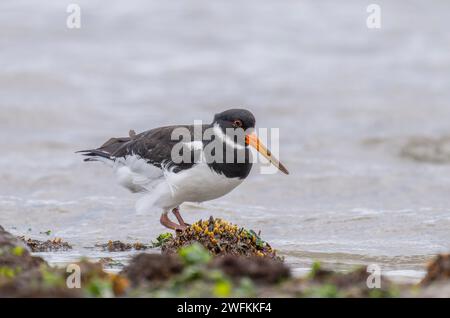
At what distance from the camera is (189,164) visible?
7.73m

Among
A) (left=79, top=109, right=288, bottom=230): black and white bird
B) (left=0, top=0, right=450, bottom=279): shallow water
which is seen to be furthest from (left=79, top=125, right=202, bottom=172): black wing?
(left=0, top=0, right=450, bottom=279): shallow water

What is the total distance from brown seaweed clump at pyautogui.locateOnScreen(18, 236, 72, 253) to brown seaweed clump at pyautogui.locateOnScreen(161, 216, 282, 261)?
4.77 ft

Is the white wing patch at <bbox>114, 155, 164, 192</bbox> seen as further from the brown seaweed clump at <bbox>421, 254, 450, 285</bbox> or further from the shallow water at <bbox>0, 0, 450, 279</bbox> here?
the brown seaweed clump at <bbox>421, 254, 450, 285</bbox>

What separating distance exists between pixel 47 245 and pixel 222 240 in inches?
82.7

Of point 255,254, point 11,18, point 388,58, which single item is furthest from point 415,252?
point 11,18

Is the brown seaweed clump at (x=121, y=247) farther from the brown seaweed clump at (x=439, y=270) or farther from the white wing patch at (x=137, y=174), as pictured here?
the brown seaweed clump at (x=439, y=270)

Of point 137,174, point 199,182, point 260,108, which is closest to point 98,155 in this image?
point 137,174

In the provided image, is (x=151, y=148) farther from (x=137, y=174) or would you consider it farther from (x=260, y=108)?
(x=260, y=108)

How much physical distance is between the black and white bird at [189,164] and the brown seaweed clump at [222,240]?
60cm

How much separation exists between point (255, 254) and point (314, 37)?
630 inches

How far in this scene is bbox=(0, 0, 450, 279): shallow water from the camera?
1005 cm

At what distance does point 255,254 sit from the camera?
7160mm

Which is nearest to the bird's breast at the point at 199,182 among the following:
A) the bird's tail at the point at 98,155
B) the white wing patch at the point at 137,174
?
the white wing patch at the point at 137,174

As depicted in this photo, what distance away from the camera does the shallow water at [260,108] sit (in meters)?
10.1
